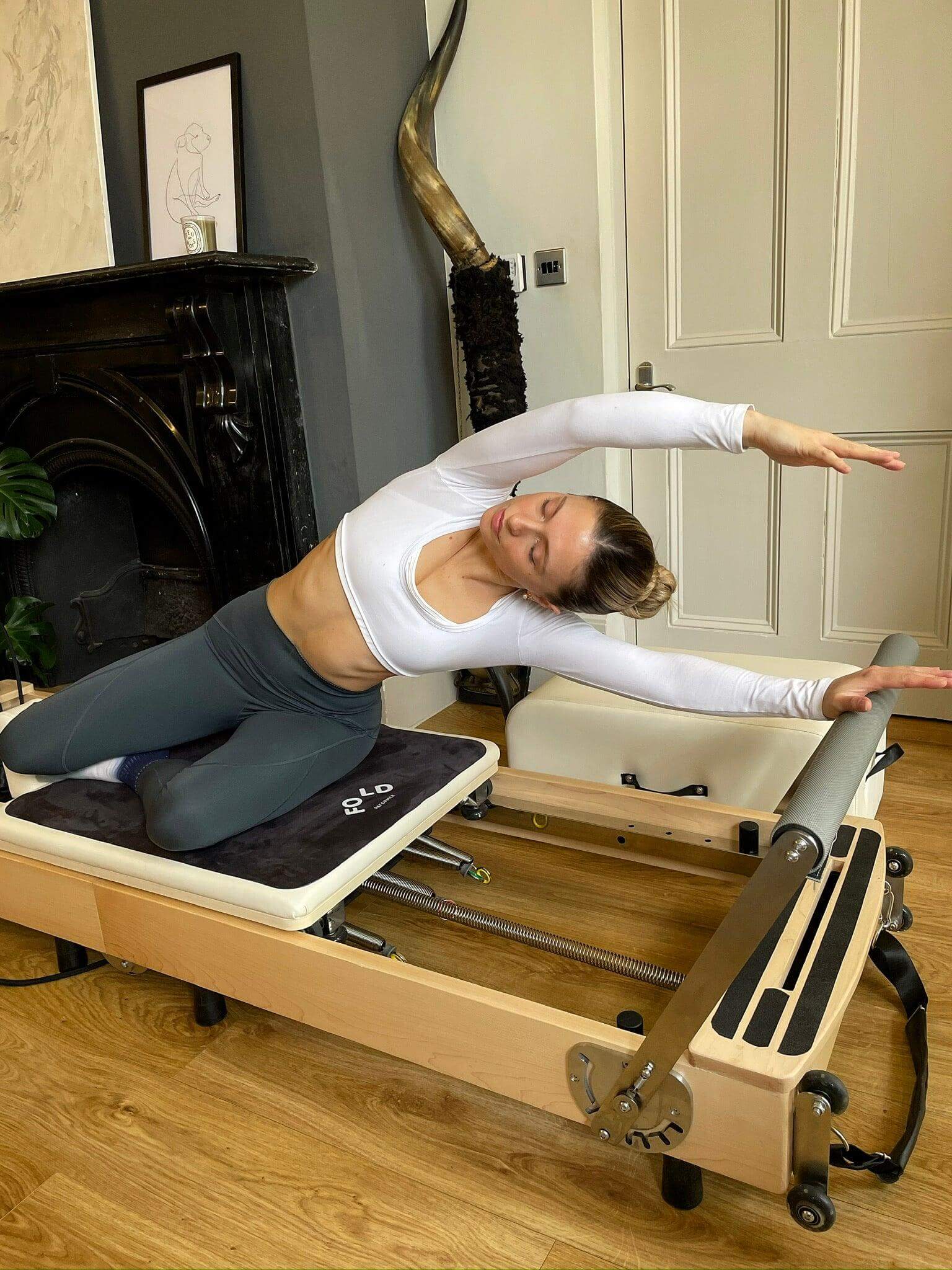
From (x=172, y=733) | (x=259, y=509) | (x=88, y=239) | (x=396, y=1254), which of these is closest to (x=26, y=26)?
(x=88, y=239)

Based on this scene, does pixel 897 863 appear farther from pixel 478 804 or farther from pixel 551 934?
pixel 478 804

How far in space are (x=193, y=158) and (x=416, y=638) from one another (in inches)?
72.7

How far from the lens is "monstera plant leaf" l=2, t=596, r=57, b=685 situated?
2.90m

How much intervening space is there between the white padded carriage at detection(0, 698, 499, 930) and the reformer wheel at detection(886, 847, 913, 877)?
0.72 meters

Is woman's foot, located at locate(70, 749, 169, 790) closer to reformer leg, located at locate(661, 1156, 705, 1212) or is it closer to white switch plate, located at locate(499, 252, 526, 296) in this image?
reformer leg, located at locate(661, 1156, 705, 1212)

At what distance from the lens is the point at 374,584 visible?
5.20 feet

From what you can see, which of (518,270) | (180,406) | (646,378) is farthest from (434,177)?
(180,406)

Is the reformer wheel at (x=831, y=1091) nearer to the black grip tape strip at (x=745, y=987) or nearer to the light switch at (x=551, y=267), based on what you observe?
the black grip tape strip at (x=745, y=987)

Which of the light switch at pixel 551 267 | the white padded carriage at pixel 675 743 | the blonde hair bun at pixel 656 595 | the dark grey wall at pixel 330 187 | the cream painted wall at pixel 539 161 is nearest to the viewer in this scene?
the blonde hair bun at pixel 656 595

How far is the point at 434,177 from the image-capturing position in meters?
2.66

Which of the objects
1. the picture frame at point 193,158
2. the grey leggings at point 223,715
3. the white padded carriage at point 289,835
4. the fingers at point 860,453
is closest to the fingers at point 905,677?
the fingers at point 860,453

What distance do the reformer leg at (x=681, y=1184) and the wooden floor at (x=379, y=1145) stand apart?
0.07 ft

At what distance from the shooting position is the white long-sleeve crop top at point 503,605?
1393mm

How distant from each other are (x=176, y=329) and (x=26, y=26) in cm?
121
